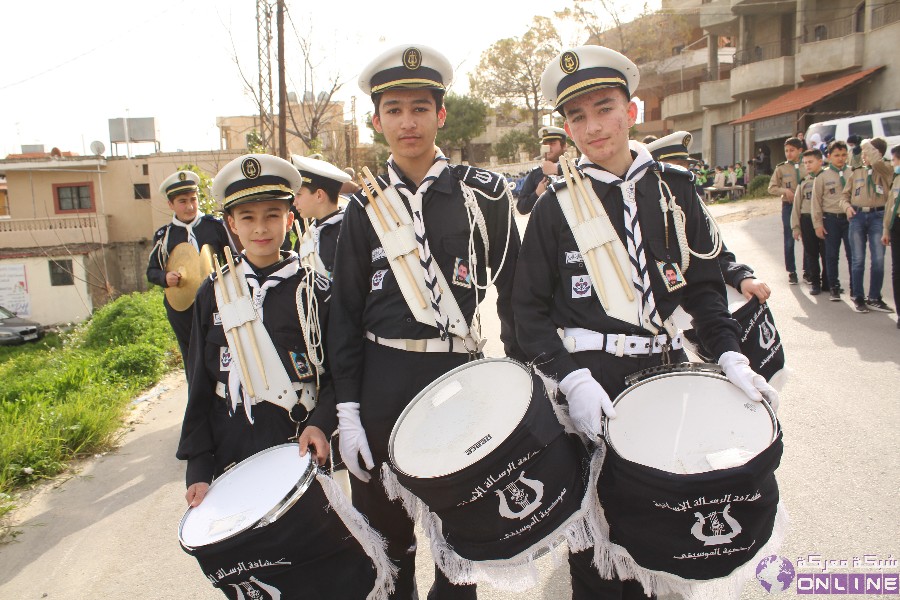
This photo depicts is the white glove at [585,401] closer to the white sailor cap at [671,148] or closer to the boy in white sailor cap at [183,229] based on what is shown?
the white sailor cap at [671,148]

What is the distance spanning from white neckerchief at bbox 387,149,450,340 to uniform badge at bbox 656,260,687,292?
79cm

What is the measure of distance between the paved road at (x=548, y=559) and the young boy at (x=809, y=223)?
2.51 m

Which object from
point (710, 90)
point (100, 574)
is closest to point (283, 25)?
point (100, 574)

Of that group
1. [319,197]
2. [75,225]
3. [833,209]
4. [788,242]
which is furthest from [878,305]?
[75,225]

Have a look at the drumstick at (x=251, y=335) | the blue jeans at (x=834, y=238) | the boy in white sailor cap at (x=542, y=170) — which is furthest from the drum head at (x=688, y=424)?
the blue jeans at (x=834, y=238)

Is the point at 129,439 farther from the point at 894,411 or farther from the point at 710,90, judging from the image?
the point at 710,90

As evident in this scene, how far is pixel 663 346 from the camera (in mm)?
2316

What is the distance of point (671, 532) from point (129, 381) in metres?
7.05

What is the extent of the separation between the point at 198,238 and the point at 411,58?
3.60 metres

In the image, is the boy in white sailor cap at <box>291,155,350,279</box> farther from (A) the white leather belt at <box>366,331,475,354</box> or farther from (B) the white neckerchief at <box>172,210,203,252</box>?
(A) the white leather belt at <box>366,331,475,354</box>

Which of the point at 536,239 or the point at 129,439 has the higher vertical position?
the point at 536,239

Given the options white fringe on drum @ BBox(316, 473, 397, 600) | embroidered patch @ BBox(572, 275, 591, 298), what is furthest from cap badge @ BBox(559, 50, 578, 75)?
white fringe on drum @ BBox(316, 473, 397, 600)

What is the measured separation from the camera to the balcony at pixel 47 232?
3183cm

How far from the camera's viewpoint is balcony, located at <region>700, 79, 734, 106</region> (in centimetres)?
3178
